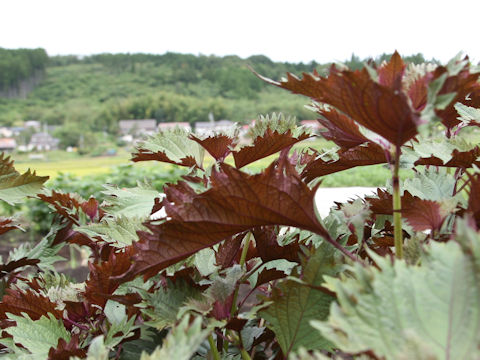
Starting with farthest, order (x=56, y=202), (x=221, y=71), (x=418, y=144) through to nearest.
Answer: (x=221, y=71) → (x=56, y=202) → (x=418, y=144)

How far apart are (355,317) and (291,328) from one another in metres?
0.10

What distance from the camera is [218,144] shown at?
52 centimetres

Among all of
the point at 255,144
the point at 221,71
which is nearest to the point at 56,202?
the point at 255,144

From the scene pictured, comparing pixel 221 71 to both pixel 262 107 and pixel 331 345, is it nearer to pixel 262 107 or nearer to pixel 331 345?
pixel 262 107

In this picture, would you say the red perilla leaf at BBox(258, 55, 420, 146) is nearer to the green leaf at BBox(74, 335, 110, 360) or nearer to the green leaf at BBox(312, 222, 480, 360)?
the green leaf at BBox(312, 222, 480, 360)

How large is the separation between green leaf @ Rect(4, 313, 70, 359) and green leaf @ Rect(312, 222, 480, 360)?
275 millimetres

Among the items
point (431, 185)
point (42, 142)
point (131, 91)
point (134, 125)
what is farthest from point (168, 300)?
point (131, 91)

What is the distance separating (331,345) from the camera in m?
0.33

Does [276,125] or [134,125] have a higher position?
[276,125]

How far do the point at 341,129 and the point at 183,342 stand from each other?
237 mm

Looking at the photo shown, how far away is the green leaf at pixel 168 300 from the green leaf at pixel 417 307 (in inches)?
5.8

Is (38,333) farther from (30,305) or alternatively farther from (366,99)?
(366,99)

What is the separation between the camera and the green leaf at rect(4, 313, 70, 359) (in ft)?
1.27

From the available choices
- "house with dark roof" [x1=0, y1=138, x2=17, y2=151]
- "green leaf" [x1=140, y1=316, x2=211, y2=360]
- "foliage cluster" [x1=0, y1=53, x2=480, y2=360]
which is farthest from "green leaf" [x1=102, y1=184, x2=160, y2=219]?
"house with dark roof" [x1=0, y1=138, x2=17, y2=151]
